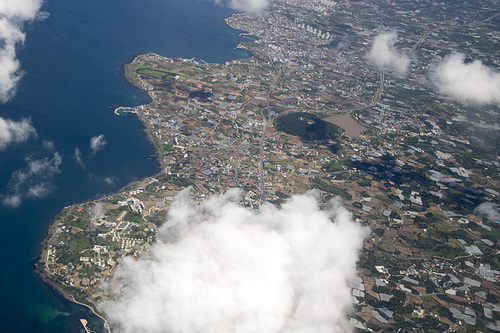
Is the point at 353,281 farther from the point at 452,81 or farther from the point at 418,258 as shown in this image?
the point at 452,81

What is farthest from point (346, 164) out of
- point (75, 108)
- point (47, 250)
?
point (75, 108)

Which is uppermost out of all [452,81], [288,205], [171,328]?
[452,81]

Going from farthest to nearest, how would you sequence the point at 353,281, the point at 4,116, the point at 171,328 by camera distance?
the point at 4,116
the point at 353,281
the point at 171,328

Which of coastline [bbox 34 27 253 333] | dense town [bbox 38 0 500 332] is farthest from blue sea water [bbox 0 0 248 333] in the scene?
dense town [bbox 38 0 500 332]

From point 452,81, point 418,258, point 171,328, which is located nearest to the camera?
point 171,328

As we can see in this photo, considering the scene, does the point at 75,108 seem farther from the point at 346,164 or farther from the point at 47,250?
the point at 346,164

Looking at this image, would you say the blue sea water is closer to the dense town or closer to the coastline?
the coastline

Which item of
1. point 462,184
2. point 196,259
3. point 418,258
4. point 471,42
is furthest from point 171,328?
point 471,42
